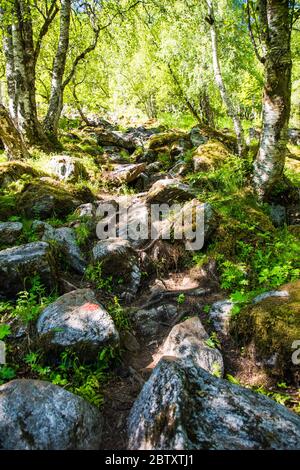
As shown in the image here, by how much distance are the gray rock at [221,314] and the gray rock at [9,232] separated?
4.02m

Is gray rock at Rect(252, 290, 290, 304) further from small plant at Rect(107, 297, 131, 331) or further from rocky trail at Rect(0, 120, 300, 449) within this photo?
small plant at Rect(107, 297, 131, 331)

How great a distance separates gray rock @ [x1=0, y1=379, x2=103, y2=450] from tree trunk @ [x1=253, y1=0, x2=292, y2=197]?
20.1ft

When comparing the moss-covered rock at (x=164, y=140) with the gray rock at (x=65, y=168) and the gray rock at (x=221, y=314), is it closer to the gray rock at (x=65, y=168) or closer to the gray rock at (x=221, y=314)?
the gray rock at (x=65, y=168)

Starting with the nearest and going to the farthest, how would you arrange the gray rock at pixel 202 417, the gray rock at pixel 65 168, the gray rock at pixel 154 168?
the gray rock at pixel 202 417 < the gray rock at pixel 65 168 < the gray rock at pixel 154 168

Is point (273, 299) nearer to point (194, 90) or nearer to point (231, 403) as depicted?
point (231, 403)

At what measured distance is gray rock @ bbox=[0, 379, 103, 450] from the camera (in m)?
2.54

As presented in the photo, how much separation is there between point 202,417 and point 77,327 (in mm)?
1909

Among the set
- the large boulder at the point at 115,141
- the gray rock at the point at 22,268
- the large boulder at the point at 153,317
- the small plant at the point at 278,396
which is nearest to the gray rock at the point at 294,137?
the large boulder at the point at 115,141

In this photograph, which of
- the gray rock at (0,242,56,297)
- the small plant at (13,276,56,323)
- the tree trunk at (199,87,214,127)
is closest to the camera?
the small plant at (13,276,56,323)

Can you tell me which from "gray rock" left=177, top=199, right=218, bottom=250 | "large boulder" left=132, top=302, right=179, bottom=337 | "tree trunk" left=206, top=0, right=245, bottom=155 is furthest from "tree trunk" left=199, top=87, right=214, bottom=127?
"large boulder" left=132, top=302, right=179, bottom=337

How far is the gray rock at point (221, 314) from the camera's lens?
4.42 meters

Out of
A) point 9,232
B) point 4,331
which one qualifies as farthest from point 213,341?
point 9,232

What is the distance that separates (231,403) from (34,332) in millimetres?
2611

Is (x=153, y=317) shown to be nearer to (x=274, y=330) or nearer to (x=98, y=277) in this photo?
(x=98, y=277)
